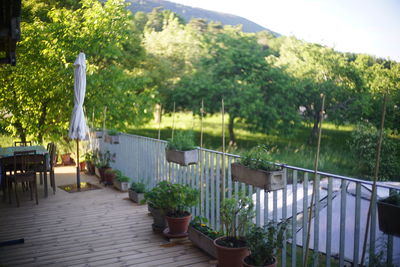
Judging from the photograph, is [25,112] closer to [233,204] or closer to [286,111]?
[233,204]

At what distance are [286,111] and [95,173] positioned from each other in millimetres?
15335

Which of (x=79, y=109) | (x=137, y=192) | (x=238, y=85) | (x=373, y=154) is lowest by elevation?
(x=373, y=154)

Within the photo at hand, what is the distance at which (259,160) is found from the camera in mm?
3271

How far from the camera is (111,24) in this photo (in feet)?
34.7

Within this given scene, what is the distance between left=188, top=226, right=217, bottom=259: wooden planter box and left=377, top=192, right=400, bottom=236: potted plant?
6.20ft

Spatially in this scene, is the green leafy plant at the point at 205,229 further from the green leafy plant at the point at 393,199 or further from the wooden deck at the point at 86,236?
the green leafy plant at the point at 393,199

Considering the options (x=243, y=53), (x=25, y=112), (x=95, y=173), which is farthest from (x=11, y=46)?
(x=243, y=53)

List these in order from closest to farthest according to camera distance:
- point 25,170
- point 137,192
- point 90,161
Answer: point 137,192
point 25,170
point 90,161

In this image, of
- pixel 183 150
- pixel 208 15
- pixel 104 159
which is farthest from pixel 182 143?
pixel 208 15

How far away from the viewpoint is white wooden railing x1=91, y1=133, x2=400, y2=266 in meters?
2.68

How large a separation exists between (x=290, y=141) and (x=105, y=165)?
20.0 meters

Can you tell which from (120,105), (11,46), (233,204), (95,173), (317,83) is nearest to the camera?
(233,204)

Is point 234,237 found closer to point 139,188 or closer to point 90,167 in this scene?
point 139,188

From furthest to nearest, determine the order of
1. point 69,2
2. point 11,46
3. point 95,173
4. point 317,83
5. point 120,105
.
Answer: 1. point 317,83
2. point 69,2
3. point 120,105
4. point 95,173
5. point 11,46
